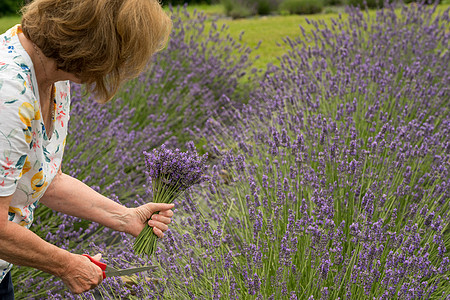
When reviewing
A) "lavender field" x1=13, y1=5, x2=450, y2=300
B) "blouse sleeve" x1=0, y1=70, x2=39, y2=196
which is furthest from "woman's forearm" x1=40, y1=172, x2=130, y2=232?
"blouse sleeve" x1=0, y1=70, x2=39, y2=196

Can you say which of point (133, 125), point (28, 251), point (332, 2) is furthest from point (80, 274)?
point (332, 2)

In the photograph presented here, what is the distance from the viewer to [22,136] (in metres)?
1.56

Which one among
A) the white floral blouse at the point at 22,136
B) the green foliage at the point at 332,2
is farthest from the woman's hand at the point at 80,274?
the green foliage at the point at 332,2

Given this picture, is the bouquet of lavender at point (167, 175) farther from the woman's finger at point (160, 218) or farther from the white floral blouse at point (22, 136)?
the white floral blouse at point (22, 136)

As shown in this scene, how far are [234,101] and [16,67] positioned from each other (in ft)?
12.7

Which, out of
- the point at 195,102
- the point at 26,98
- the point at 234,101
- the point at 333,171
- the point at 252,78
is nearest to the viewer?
the point at 26,98

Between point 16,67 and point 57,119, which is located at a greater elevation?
point 16,67

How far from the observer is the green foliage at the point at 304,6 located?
11.5 meters

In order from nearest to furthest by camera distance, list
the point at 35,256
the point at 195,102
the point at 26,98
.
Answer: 1. the point at 26,98
2. the point at 35,256
3. the point at 195,102

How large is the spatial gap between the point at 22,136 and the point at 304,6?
10.7 m

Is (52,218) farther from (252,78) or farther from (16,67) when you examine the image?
(252,78)

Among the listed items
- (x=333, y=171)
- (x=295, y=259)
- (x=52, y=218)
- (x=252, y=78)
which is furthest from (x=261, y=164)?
(x=252, y=78)

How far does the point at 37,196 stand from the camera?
189 cm

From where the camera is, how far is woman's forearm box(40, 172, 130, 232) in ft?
6.97
